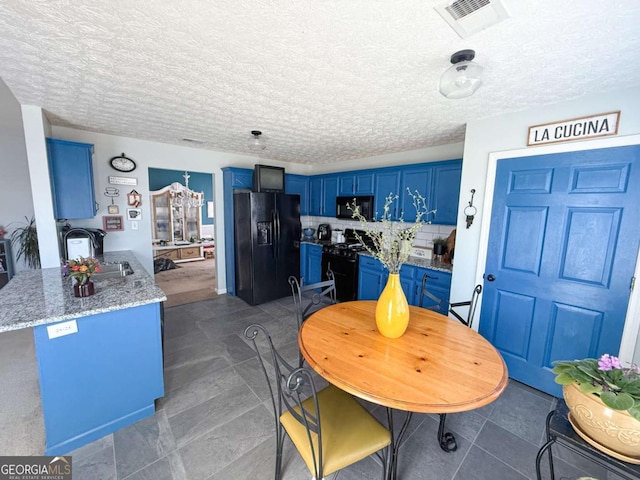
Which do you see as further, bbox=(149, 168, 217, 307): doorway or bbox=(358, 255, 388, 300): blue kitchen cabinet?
bbox=(149, 168, 217, 307): doorway

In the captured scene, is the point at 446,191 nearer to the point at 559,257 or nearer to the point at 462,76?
the point at 559,257

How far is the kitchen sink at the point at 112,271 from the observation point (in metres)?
2.27

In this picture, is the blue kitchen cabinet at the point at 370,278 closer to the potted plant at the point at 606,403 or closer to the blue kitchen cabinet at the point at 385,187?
the blue kitchen cabinet at the point at 385,187

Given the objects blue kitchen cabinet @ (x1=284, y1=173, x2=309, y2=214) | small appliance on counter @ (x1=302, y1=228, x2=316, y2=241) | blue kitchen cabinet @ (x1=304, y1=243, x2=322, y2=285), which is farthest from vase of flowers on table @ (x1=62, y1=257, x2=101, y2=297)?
small appliance on counter @ (x1=302, y1=228, x2=316, y2=241)

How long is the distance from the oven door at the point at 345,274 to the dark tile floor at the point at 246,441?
1.87m

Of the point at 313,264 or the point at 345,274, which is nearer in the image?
the point at 345,274

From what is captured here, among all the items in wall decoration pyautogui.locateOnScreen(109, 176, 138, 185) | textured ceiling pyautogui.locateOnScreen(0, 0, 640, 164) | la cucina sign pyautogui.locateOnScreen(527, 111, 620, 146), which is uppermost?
textured ceiling pyautogui.locateOnScreen(0, 0, 640, 164)

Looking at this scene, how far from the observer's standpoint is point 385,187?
149 inches

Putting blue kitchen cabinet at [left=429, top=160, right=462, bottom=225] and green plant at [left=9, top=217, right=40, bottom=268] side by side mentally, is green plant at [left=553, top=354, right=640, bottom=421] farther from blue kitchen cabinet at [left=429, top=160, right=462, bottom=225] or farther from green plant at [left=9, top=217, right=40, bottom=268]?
green plant at [left=9, top=217, right=40, bottom=268]

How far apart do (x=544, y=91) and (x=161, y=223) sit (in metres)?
8.26

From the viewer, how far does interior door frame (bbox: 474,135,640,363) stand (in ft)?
5.83

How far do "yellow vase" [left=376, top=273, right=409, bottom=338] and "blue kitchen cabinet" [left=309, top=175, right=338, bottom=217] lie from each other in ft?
10.3

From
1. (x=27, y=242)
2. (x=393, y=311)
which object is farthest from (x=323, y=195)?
(x=27, y=242)

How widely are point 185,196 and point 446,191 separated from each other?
699 cm
